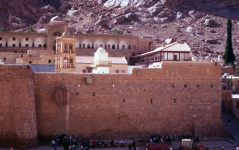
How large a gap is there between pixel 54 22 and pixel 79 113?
27762 millimetres

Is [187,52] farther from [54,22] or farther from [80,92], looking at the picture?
[54,22]

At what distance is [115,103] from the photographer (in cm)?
2841

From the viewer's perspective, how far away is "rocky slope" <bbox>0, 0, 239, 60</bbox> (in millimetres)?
75438

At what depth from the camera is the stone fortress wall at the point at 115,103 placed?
83.1 ft

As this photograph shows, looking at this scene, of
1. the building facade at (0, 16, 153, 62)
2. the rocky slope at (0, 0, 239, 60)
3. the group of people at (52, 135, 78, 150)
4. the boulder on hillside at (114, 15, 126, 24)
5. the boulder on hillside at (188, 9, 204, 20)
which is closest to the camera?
the group of people at (52, 135, 78, 150)

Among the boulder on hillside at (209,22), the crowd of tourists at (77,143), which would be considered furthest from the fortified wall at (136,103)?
the boulder on hillside at (209,22)

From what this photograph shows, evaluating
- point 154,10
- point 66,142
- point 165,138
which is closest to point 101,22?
point 154,10

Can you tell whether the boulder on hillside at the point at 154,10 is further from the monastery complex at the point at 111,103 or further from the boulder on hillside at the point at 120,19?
the monastery complex at the point at 111,103

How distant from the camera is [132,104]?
28766 mm

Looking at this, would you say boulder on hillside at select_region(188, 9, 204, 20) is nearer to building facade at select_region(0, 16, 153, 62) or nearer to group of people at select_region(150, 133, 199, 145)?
building facade at select_region(0, 16, 153, 62)

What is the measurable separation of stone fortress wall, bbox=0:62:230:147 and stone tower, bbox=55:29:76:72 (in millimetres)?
6418

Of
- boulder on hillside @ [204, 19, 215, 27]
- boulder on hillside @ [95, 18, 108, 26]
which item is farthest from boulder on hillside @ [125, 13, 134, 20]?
boulder on hillside @ [204, 19, 215, 27]

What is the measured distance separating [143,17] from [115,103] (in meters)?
56.3

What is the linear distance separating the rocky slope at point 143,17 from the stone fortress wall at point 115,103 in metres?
41.9
